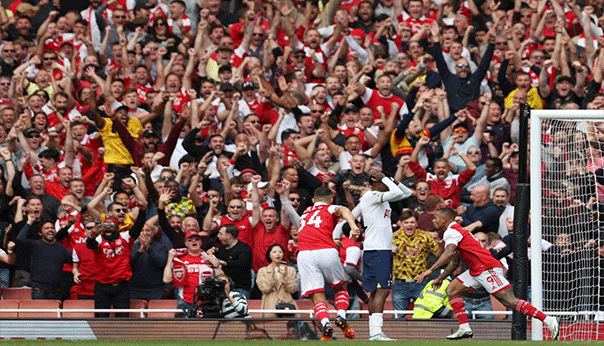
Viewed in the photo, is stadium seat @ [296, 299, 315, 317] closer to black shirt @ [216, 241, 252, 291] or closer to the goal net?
black shirt @ [216, 241, 252, 291]

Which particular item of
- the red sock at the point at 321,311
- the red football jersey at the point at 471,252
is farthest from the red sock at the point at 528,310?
the red sock at the point at 321,311

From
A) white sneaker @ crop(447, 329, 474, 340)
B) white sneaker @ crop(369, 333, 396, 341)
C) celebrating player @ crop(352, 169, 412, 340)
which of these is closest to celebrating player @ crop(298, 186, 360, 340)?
celebrating player @ crop(352, 169, 412, 340)

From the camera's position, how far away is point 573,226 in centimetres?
1528

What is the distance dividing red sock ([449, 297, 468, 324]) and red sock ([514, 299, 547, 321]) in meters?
0.53

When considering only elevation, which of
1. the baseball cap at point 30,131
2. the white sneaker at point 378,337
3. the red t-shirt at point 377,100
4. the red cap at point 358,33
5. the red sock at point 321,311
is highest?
the red cap at point 358,33

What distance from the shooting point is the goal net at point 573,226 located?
14.9 m

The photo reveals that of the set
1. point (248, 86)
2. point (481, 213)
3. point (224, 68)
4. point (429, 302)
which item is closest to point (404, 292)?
point (429, 302)

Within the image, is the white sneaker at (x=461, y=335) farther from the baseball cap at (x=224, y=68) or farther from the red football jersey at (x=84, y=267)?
the baseball cap at (x=224, y=68)

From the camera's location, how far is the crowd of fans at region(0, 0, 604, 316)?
15.9 m

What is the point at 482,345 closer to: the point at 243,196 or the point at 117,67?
the point at 243,196

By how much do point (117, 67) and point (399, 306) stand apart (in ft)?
23.8

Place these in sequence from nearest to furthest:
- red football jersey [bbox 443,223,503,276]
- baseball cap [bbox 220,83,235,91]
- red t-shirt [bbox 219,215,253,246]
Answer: red football jersey [bbox 443,223,503,276]
red t-shirt [bbox 219,215,253,246]
baseball cap [bbox 220,83,235,91]

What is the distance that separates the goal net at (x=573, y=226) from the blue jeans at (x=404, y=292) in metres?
1.48

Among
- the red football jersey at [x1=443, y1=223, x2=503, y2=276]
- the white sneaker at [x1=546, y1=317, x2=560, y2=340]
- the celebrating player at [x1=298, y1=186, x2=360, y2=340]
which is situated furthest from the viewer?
the celebrating player at [x1=298, y1=186, x2=360, y2=340]
